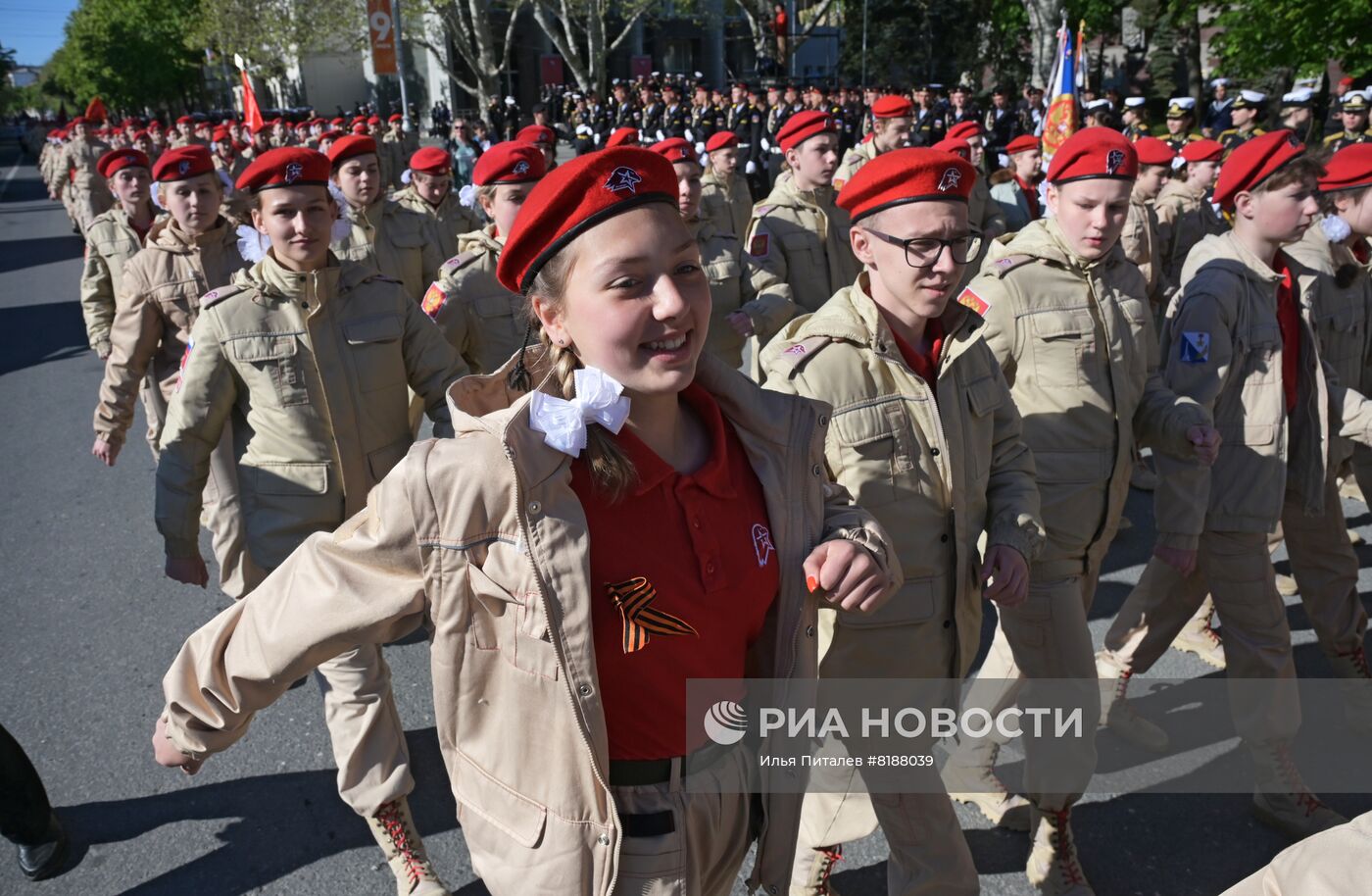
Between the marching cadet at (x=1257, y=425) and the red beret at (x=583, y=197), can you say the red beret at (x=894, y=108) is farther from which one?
the red beret at (x=583, y=197)

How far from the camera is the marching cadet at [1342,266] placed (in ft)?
14.5

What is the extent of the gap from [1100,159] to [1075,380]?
75cm

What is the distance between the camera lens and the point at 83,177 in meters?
16.6

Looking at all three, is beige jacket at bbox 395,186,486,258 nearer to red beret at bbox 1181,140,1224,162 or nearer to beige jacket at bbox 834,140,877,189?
beige jacket at bbox 834,140,877,189

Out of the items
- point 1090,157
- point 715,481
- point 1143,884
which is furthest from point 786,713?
point 1090,157

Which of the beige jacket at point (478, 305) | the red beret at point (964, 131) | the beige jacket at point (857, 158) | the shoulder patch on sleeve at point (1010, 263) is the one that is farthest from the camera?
the red beret at point (964, 131)

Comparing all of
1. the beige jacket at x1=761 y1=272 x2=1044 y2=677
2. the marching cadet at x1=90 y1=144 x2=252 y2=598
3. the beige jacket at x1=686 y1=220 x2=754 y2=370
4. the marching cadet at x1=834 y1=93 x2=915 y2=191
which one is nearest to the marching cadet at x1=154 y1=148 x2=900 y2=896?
the beige jacket at x1=761 y1=272 x2=1044 y2=677

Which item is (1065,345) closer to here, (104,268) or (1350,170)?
(1350,170)

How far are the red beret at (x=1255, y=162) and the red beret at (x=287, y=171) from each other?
128 inches

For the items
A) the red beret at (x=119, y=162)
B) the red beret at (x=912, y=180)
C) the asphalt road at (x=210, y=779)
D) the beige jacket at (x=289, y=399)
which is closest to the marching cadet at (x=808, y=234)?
the asphalt road at (x=210, y=779)

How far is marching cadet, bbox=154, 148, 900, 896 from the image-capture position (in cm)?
181

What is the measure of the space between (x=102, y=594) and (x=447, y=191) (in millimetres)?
4172

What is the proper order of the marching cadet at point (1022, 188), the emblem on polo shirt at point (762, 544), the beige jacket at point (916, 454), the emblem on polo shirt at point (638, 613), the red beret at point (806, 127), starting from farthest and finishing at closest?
1. the marching cadet at point (1022, 188)
2. the red beret at point (806, 127)
3. the beige jacket at point (916, 454)
4. the emblem on polo shirt at point (762, 544)
5. the emblem on polo shirt at point (638, 613)

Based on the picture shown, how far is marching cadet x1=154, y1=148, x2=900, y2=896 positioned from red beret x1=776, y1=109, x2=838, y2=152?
5.16 metres
